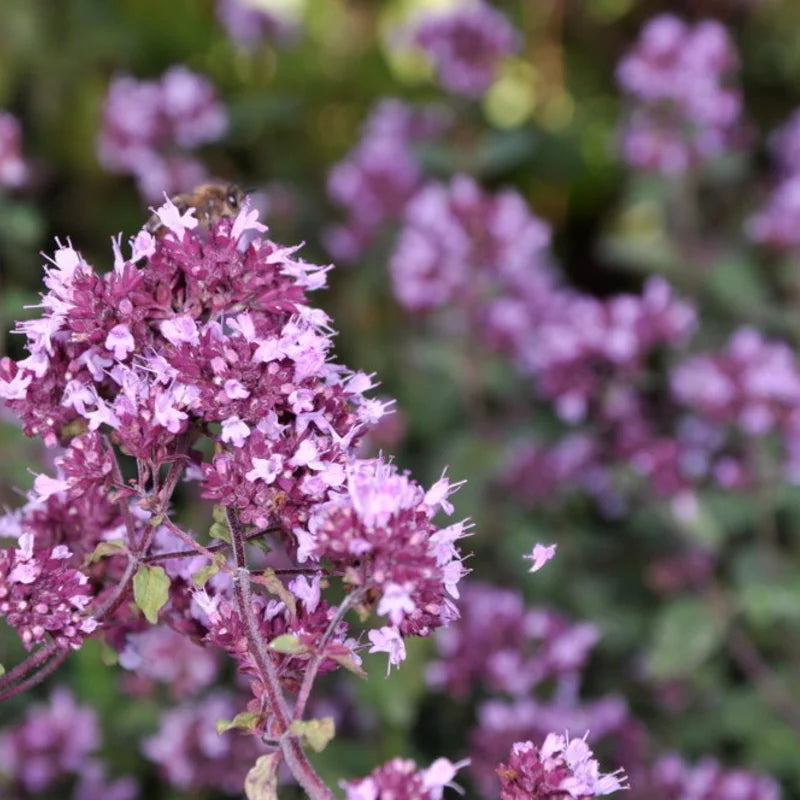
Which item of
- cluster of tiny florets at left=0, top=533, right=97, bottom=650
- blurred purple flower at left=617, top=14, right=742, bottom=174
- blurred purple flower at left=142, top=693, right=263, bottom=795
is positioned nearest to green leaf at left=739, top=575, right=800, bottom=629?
blurred purple flower at left=142, top=693, right=263, bottom=795

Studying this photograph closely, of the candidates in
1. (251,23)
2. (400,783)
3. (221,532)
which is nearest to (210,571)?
(221,532)

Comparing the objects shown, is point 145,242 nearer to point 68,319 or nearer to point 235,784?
point 68,319

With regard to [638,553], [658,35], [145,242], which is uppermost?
[658,35]

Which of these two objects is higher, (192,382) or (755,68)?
(755,68)

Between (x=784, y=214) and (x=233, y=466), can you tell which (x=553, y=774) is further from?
(x=784, y=214)

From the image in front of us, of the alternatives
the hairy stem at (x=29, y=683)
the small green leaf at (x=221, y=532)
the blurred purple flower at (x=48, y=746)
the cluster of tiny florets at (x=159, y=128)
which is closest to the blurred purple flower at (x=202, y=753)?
the blurred purple flower at (x=48, y=746)

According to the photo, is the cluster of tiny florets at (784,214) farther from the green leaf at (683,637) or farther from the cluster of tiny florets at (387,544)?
the cluster of tiny florets at (387,544)

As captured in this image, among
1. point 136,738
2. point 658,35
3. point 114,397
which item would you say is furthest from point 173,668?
point 658,35
